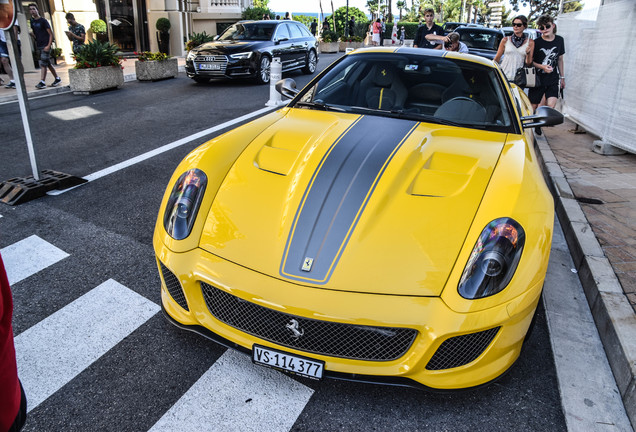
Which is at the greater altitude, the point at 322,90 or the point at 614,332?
the point at 322,90

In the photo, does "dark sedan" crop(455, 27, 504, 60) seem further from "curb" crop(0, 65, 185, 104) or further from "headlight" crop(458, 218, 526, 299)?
"headlight" crop(458, 218, 526, 299)

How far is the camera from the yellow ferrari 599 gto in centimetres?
214

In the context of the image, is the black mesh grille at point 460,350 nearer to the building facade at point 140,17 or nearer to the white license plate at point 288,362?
the white license plate at point 288,362

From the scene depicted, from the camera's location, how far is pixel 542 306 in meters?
3.21

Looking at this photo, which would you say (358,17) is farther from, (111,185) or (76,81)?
(111,185)

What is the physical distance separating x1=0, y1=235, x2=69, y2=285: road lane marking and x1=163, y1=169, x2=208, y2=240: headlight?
146cm

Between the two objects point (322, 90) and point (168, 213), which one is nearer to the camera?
point (168, 213)

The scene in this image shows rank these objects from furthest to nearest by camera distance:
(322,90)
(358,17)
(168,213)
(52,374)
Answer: (358,17) < (322,90) < (168,213) < (52,374)

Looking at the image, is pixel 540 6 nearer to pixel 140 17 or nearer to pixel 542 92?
pixel 140 17

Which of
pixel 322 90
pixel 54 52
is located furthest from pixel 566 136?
pixel 54 52

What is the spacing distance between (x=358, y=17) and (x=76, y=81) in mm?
40709

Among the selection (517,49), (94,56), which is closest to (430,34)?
(517,49)

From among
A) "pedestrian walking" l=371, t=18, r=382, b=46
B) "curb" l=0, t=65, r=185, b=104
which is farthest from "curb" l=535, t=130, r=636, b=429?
"pedestrian walking" l=371, t=18, r=382, b=46

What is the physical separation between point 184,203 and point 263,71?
10527 millimetres
